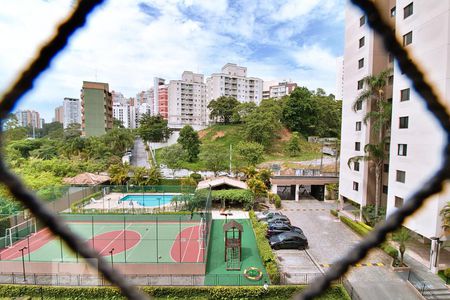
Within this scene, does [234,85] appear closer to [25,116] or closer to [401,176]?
[401,176]

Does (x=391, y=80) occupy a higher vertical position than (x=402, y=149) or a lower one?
higher

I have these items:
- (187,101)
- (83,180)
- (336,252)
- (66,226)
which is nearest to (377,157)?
(336,252)

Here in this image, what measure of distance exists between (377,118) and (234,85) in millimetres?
50671

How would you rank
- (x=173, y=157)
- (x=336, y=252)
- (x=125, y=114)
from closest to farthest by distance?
1. (x=336, y=252)
2. (x=173, y=157)
3. (x=125, y=114)

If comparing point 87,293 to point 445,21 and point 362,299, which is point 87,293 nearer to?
point 362,299

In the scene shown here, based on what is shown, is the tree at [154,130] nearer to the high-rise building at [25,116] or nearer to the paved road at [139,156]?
the paved road at [139,156]

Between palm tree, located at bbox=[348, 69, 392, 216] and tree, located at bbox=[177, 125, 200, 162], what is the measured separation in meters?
22.7

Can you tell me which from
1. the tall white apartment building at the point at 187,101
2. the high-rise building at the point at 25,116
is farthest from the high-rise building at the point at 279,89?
the high-rise building at the point at 25,116

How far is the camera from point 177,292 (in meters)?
8.38

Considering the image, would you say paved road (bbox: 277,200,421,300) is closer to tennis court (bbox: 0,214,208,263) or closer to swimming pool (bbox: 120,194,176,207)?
tennis court (bbox: 0,214,208,263)

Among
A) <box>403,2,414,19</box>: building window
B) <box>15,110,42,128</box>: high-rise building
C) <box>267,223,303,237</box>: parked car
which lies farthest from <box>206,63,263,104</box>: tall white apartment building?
<box>15,110,42,128</box>: high-rise building

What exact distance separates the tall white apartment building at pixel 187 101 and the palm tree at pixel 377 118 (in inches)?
1845

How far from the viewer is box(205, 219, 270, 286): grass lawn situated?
895 cm

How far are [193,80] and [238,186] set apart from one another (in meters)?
50.4
